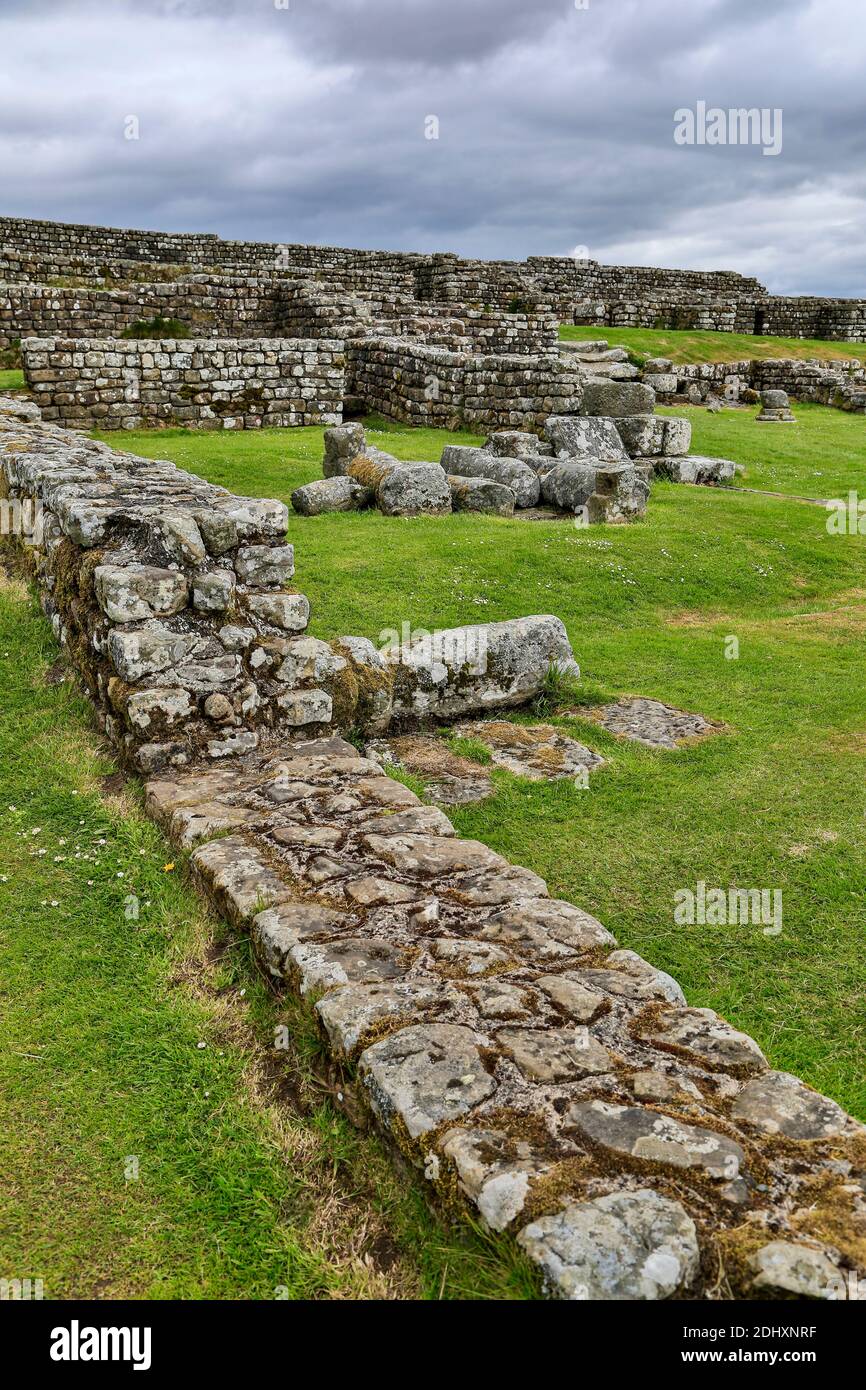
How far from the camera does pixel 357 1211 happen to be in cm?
294

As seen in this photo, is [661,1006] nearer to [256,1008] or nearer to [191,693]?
[256,1008]

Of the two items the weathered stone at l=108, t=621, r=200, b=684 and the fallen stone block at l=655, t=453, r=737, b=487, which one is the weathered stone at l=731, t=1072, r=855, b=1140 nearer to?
the weathered stone at l=108, t=621, r=200, b=684

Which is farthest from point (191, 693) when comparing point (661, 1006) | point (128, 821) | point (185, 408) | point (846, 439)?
point (846, 439)

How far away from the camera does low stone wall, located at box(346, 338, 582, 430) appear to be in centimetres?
1864

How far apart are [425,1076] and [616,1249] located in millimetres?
829

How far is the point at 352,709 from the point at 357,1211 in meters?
4.05

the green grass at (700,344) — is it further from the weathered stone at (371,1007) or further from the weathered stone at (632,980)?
the weathered stone at (371,1007)

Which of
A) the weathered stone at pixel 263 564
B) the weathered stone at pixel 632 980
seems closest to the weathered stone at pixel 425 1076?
the weathered stone at pixel 632 980

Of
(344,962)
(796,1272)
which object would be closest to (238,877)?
(344,962)

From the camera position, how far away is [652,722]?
7777 millimetres

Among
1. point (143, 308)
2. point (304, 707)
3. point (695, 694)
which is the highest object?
point (143, 308)

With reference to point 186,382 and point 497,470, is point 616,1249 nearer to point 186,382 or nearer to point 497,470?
→ point 497,470

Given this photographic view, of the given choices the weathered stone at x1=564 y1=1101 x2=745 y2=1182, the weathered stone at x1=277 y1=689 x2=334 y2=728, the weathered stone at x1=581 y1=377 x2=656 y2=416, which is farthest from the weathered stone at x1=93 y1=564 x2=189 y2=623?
the weathered stone at x1=581 y1=377 x2=656 y2=416

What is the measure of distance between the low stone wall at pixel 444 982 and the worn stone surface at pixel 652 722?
7.04ft
